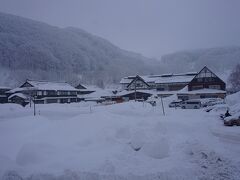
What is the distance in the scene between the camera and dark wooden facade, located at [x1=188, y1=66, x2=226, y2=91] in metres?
52.8

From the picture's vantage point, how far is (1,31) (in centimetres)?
11812

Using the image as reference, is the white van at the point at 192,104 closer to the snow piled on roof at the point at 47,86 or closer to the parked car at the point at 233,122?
the parked car at the point at 233,122

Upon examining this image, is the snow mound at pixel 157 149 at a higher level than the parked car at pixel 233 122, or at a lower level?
lower

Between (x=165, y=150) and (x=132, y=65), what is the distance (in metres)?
163

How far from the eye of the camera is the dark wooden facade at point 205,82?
52.8 m

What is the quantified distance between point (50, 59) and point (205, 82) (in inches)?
4007

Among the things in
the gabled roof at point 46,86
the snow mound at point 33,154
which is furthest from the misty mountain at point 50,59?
the snow mound at point 33,154

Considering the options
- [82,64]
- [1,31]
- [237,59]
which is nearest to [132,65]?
[82,64]

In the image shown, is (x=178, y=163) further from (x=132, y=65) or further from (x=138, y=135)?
(x=132, y=65)

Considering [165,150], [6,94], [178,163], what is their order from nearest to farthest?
1. [178,163]
2. [165,150]
3. [6,94]

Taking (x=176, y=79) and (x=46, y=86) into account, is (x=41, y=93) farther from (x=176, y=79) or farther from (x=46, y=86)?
(x=176, y=79)

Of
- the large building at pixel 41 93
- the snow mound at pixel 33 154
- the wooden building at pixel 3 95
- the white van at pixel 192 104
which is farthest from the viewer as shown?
the wooden building at pixel 3 95

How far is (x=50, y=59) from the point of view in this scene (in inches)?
5241

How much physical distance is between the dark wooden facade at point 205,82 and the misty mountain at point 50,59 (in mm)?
84768
